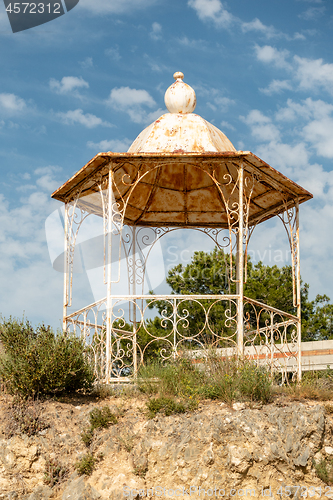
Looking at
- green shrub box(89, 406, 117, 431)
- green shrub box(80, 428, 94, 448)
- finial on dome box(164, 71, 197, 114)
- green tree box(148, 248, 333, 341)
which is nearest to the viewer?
green shrub box(80, 428, 94, 448)

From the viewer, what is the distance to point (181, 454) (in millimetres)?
6395

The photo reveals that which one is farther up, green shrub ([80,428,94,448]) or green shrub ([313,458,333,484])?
green shrub ([80,428,94,448])

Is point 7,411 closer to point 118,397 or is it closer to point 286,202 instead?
point 118,397

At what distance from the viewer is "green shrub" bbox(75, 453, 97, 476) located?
6.53 meters

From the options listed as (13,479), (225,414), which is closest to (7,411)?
→ (13,479)

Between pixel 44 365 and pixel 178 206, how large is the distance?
5.74 metres

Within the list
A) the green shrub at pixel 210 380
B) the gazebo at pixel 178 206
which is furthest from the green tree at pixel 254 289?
the green shrub at pixel 210 380

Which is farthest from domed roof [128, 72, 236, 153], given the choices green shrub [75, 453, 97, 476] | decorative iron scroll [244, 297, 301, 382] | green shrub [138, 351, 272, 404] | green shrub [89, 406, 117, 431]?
green shrub [75, 453, 97, 476]

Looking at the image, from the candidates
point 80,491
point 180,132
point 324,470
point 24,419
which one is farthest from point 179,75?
point 80,491

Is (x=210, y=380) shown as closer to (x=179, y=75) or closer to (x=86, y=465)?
(x=86, y=465)

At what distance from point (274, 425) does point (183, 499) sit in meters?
1.49

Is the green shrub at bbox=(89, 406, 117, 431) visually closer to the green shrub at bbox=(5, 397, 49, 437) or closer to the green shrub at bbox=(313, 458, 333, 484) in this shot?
the green shrub at bbox=(5, 397, 49, 437)

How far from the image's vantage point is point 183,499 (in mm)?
6176

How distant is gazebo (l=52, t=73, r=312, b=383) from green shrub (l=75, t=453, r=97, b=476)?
1.63 metres
